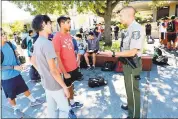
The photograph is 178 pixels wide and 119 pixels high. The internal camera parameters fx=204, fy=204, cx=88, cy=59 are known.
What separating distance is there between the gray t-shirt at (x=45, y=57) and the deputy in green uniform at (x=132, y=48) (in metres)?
1.14

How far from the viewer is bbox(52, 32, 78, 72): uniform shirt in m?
3.50

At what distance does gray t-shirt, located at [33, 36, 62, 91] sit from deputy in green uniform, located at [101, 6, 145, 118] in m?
1.14

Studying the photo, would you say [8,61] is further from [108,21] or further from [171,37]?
[171,37]

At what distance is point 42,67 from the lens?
103 inches

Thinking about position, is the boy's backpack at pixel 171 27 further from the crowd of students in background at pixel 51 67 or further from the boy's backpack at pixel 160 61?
the crowd of students in background at pixel 51 67

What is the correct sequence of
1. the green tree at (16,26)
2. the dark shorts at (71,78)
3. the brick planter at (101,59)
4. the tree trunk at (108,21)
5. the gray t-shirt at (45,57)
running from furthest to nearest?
the green tree at (16,26) < the tree trunk at (108,21) < the brick planter at (101,59) < the dark shorts at (71,78) < the gray t-shirt at (45,57)

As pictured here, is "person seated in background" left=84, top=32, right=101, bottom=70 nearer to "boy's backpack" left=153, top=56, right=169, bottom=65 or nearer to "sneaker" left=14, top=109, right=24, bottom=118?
"boy's backpack" left=153, top=56, right=169, bottom=65

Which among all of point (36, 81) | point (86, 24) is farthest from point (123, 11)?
point (86, 24)

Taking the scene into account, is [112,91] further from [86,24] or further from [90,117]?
[86,24]

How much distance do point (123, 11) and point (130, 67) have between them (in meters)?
0.89

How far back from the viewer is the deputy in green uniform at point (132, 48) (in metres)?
3.10

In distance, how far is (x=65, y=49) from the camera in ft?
11.7

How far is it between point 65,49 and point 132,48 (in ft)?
3.82

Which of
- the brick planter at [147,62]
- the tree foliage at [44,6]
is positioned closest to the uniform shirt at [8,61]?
the brick planter at [147,62]
